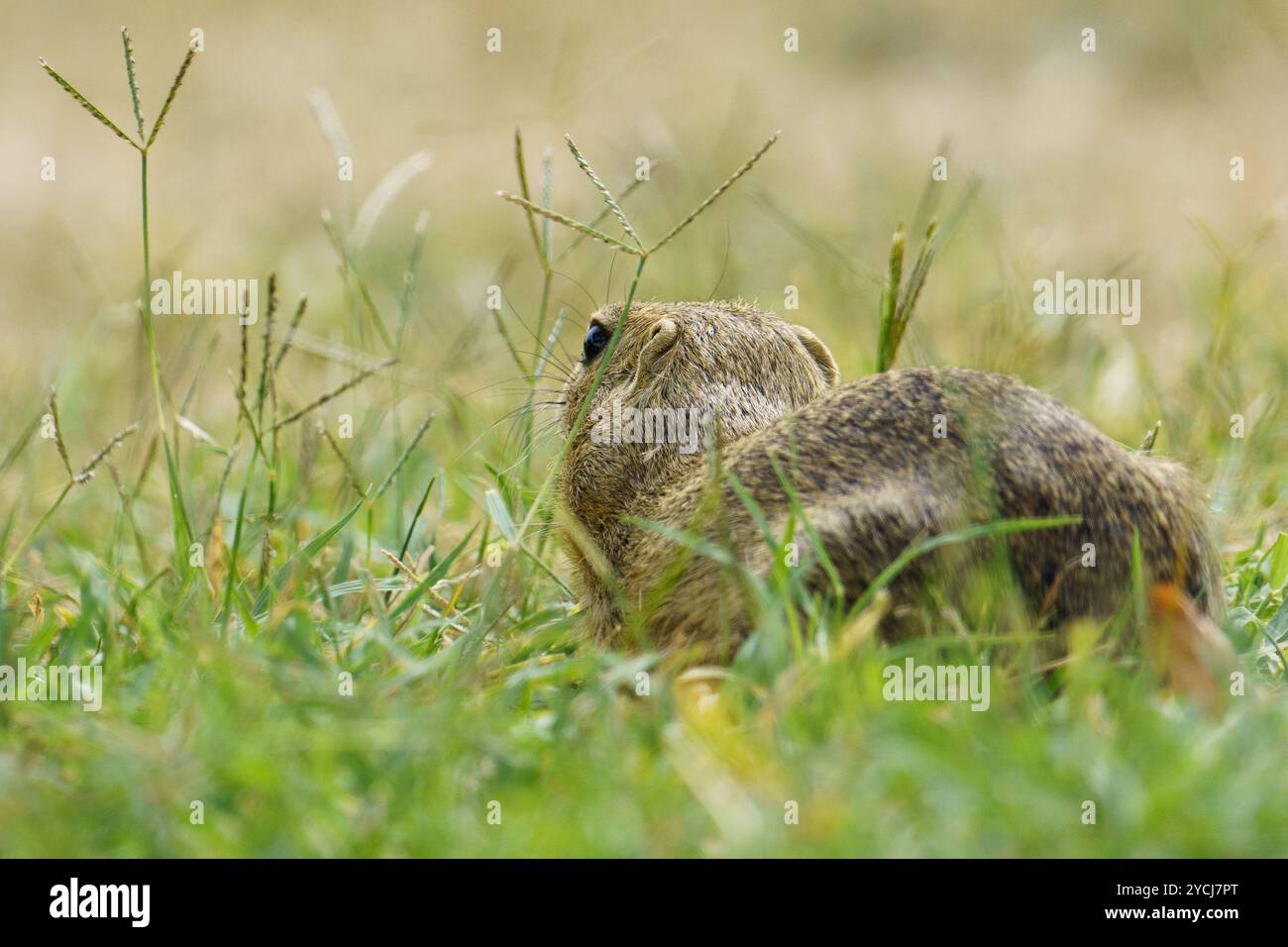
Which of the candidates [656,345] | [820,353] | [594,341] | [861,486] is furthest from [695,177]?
[861,486]

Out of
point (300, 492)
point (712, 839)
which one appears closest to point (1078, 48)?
point (300, 492)

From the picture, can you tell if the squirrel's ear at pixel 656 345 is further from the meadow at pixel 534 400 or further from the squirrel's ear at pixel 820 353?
the squirrel's ear at pixel 820 353

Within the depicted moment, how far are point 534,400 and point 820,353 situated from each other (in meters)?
0.94

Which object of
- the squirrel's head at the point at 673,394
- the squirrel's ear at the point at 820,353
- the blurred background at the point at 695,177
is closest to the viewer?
the squirrel's head at the point at 673,394

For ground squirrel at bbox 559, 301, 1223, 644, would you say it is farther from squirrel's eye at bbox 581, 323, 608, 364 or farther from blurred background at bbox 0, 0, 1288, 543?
blurred background at bbox 0, 0, 1288, 543

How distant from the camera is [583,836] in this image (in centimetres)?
244

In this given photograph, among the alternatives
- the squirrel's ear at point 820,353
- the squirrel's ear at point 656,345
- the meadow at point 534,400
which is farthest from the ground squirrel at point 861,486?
the squirrel's ear at point 820,353

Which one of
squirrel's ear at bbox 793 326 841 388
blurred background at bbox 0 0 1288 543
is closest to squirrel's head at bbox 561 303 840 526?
squirrel's ear at bbox 793 326 841 388

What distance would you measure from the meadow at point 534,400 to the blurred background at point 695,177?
0.15 feet

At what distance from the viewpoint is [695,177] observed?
28.1ft

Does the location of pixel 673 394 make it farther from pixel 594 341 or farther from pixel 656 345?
pixel 594 341

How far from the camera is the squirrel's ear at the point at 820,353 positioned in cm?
428

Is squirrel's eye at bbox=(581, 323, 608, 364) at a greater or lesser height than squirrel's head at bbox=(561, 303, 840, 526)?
greater

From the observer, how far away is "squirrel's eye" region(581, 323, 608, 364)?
4172 millimetres
